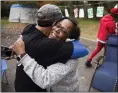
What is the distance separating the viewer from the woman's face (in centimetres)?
198

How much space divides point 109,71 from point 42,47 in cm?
313

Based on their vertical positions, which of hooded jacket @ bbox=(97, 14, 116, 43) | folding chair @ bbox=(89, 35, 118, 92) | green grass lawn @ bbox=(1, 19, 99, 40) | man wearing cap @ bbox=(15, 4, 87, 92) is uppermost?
man wearing cap @ bbox=(15, 4, 87, 92)

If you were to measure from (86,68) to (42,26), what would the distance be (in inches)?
188

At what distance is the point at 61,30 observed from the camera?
1973 mm

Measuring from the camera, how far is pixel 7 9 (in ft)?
74.2

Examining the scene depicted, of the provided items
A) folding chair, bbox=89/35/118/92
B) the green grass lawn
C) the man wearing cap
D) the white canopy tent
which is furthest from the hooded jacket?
the white canopy tent

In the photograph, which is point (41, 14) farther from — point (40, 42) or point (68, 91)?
point (68, 91)

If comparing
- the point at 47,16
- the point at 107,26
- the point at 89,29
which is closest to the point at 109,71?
the point at 107,26

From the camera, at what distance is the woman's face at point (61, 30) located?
198 centimetres

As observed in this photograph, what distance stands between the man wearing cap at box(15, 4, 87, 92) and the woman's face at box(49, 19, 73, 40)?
2.0 inches

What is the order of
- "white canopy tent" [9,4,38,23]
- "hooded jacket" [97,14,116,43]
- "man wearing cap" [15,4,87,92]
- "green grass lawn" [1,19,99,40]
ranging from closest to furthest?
"man wearing cap" [15,4,87,92]
"hooded jacket" [97,14,116,43]
"green grass lawn" [1,19,99,40]
"white canopy tent" [9,4,38,23]

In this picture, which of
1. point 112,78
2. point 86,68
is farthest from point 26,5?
point 112,78

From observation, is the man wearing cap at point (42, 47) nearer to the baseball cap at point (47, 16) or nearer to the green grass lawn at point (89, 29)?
the baseball cap at point (47, 16)

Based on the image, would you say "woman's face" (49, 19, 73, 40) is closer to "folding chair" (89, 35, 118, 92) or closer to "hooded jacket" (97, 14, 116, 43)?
"folding chair" (89, 35, 118, 92)
